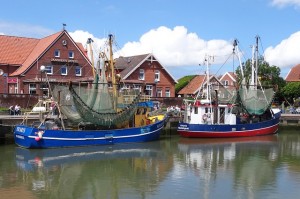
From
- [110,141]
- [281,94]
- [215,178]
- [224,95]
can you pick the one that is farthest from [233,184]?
[281,94]

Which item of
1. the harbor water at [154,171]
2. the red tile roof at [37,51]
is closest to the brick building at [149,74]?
the red tile roof at [37,51]

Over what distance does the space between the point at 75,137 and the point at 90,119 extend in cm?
167

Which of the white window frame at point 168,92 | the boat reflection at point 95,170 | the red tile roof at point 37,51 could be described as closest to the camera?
the boat reflection at point 95,170

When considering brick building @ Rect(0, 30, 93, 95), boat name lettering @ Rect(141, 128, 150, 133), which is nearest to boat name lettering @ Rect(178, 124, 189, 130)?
boat name lettering @ Rect(141, 128, 150, 133)

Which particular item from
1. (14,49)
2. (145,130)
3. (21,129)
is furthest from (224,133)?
(14,49)

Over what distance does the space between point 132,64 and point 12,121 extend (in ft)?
94.0

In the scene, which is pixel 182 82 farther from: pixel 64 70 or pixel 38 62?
pixel 38 62

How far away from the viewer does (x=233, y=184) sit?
19906 millimetres

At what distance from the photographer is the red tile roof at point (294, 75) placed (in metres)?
78.5

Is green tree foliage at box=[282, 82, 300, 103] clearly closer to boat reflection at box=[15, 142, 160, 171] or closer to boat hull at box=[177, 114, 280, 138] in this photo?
boat hull at box=[177, 114, 280, 138]

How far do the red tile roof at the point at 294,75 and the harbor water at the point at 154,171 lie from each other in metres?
47.6

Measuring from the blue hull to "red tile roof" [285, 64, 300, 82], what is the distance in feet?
172

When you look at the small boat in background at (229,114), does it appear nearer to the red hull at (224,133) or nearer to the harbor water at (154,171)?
the red hull at (224,133)

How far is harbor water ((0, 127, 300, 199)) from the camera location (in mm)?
18234
